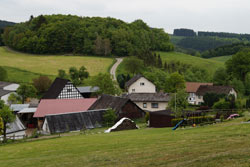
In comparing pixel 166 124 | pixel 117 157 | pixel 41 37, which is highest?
pixel 41 37

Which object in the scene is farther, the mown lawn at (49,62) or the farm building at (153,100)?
the mown lawn at (49,62)

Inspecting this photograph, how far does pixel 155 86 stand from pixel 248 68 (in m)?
28.4

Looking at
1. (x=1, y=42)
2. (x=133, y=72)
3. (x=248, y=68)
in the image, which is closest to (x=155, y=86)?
(x=133, y=72)

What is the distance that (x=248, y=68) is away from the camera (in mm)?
78750

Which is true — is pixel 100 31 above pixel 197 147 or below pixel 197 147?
above

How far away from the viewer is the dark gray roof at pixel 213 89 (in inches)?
2516

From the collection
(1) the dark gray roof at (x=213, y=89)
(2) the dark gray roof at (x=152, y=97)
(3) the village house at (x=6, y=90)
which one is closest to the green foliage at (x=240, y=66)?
(1) the dark gray roof at (x=213, y=89)

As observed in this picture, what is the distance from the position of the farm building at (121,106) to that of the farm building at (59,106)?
159 inches

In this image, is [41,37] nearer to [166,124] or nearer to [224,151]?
[166,124]

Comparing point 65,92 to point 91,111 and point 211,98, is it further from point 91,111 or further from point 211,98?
point 211,98

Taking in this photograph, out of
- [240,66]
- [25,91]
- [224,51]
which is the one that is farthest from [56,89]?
[224,51]

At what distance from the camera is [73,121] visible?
36312 millimetres

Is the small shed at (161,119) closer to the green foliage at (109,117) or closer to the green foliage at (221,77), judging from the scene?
the green foliage at (109,117)

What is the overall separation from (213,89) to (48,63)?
204ft
